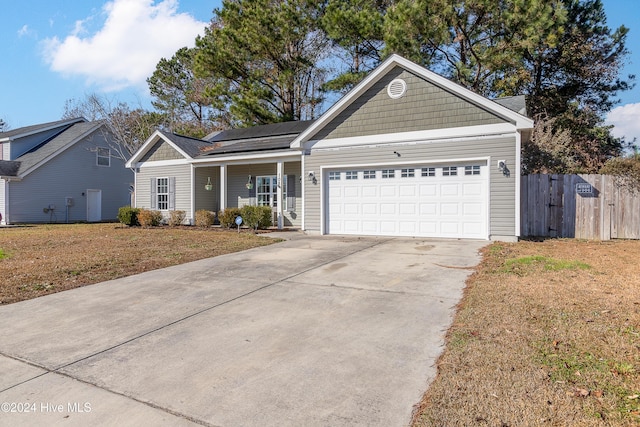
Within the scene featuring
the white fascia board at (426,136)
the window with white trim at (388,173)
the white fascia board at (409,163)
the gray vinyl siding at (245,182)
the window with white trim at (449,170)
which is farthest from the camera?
the gray vinyl siding at (245,182)

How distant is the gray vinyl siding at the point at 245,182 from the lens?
1593 centimetres

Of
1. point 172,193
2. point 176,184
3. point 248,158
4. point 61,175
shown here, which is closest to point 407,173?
point 248,158

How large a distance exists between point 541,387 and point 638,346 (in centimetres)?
135

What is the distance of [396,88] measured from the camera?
11469 millimetres

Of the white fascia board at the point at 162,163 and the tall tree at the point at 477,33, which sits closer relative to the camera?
the tall tree at the point at 477,33

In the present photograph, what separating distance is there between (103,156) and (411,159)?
2197 cm

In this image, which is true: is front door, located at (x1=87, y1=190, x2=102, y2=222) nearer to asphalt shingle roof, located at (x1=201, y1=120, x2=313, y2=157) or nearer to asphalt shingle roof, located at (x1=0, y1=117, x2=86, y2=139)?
asphalt shingle roof, located at (x1=0, y1=117, x2=86, y2=139)

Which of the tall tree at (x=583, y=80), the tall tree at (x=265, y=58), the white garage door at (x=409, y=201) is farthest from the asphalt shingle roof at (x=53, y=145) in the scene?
the tall tree at (x=583, y=80)

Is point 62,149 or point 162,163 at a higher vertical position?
point 62,149

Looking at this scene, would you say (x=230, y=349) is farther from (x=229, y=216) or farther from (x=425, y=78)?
(x=229, y=216)

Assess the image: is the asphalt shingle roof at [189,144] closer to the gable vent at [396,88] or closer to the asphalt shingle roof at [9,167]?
the gable vent at [396,88]

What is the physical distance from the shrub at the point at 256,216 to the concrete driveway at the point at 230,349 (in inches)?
287

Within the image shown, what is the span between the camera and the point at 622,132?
2017cm

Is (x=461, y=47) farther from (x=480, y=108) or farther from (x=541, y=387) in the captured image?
(x=541, y=387)
